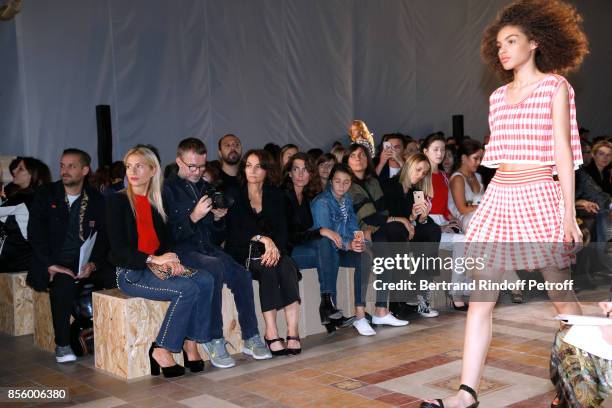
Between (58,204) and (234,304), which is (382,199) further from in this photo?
(58,204)

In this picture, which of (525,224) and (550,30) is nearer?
(525,224)

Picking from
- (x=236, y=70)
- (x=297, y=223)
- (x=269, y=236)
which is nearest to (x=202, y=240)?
(x=269, y=236)

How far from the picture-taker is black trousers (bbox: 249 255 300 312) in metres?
4.98

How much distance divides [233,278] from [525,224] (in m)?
2.27

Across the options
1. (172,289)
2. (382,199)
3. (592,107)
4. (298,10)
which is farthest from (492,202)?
(592,107)

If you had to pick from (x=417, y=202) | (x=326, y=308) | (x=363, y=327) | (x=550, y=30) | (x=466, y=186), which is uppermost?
(x=550, y=30)

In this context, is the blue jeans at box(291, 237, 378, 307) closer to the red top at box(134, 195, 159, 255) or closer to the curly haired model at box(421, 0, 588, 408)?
the red top at box(134, 195, 159, 255)

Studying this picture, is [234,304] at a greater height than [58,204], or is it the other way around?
[58,204]

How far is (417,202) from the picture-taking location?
Answer: 605 centimetres

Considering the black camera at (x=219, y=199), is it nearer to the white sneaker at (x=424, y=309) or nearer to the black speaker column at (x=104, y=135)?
the white sneaker at (x=424, y=309)

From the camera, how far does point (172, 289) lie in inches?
178

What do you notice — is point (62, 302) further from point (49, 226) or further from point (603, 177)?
point (603, 177)

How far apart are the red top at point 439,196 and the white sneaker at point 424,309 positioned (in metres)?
0.96

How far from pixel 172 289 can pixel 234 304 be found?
64cm
